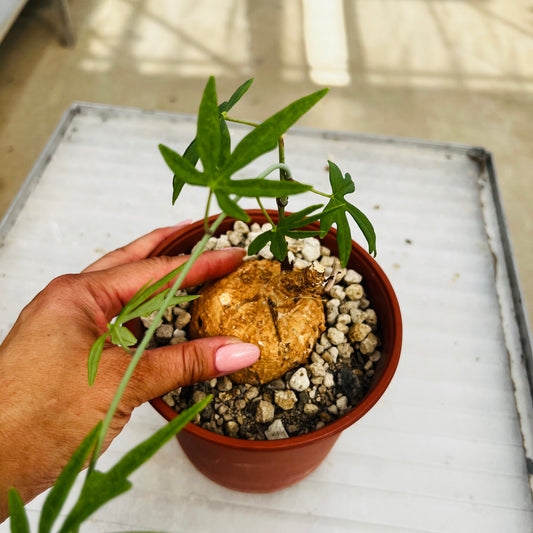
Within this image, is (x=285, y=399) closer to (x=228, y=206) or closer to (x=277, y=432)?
(x=277, y=432)

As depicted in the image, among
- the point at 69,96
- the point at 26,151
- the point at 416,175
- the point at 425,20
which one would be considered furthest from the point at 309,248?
the point at 425,20

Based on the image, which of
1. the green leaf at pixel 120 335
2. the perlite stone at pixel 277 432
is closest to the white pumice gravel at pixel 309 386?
the perlite stone at pixel 277 432

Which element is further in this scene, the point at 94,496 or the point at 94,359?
the point at 94,359

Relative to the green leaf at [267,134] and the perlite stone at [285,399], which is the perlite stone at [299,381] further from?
the green leaf at [267,134]

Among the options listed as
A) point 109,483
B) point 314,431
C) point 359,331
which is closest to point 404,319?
point 359,331

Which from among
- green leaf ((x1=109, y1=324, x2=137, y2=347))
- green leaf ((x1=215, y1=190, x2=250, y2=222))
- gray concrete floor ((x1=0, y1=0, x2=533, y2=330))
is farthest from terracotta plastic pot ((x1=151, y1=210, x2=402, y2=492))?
gray concrete floor ((x1=0, y1=0, x2=533, y2=330))

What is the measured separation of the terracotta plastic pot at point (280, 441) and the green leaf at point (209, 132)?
0.26m

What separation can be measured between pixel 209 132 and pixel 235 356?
9.5 inches

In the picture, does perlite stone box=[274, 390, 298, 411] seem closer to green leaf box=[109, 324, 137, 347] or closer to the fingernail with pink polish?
the fingernail with pink polish

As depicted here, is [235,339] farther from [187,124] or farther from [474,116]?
[474,116]

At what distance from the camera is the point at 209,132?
12.8 inches

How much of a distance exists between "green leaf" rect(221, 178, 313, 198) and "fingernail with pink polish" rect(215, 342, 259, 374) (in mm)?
211

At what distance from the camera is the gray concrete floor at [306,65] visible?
1.48 meters

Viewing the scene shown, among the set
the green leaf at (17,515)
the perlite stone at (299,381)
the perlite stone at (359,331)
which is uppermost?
the green leaf at (17,515)
